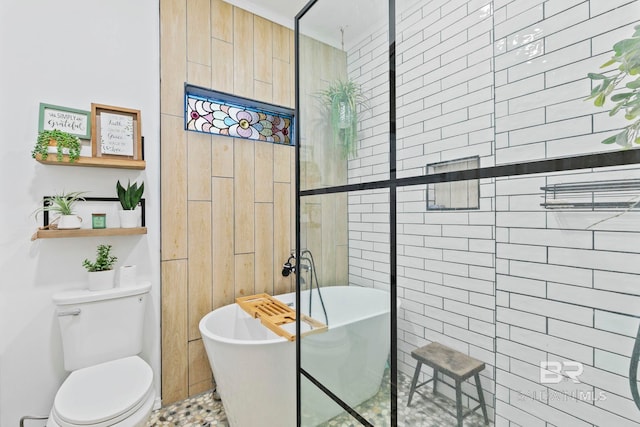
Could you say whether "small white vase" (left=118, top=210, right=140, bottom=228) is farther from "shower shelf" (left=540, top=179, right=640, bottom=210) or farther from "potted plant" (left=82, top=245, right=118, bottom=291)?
"shower shelf" (left=540, top=179, right=640, bottom=210)

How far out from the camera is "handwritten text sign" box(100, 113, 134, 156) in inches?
71.0

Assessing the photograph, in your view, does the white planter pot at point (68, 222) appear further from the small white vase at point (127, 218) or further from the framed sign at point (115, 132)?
the framed sign at point (115, 132)

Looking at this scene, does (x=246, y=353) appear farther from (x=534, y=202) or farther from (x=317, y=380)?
(x=534, y=202)

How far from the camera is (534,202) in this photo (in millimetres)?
517

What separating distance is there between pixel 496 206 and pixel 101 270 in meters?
2.02

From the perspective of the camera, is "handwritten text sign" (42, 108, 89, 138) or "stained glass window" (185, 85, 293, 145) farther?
"stained glass window" (185, 85, 293, 145)

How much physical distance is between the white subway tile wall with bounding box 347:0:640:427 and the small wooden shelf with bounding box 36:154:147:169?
5.54 ft

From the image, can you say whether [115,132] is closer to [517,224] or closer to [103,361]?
[103,361]

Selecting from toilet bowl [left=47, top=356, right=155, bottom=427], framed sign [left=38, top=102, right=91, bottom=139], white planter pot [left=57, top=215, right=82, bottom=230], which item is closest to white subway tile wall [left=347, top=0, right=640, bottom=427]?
toilet bowl [left=47, top=356, right=155, bottom=427]

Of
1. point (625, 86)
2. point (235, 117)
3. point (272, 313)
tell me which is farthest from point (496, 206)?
point (235, 117)

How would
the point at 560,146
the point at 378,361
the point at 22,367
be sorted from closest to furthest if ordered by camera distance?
the point at 560,146
the point at 378,361
the point at 22,367

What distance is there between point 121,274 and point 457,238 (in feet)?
6.24

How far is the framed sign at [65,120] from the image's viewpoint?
1.66 metres

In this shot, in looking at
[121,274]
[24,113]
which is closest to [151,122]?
[24,113]
